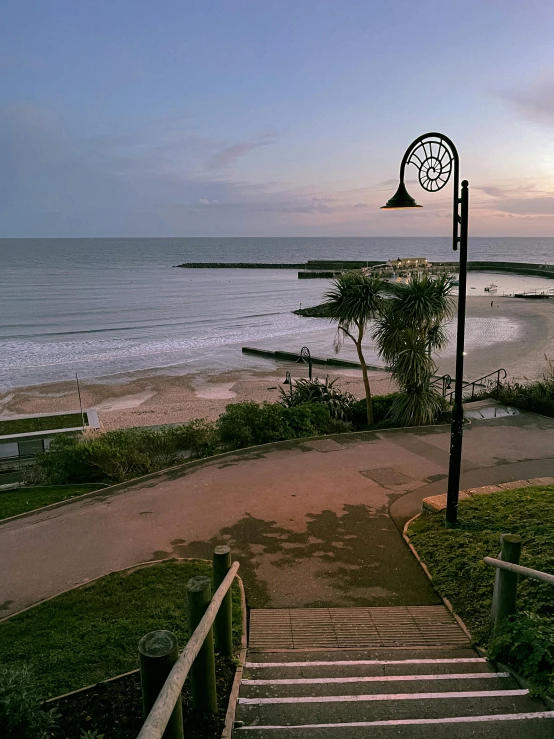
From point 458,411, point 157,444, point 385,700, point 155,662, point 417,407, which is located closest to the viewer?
point 155,662

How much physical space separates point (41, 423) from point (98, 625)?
43.8ft

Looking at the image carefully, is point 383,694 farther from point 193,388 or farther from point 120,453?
point 193,388

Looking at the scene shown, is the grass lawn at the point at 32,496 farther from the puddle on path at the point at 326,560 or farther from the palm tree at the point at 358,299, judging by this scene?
the palm tree at the point at 358,299

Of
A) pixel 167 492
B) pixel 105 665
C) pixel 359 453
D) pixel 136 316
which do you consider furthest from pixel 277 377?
pixel 136 316

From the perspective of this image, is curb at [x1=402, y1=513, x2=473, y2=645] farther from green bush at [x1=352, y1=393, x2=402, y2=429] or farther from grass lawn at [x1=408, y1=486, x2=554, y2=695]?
green bush at [x1=352, y1=393, x2=402, y2=429]

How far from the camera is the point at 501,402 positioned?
1580cm

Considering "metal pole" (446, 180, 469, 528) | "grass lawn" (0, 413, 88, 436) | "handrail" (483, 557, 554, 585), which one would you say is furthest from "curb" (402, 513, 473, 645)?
"grass lawn" (0, 413, 88, 436)

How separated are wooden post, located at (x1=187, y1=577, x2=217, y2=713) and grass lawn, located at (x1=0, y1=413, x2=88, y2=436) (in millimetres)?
14512

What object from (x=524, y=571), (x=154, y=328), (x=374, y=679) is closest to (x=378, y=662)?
(x=374, y=679)

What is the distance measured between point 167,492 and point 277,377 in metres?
18.2

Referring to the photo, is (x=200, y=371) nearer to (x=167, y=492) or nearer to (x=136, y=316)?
(x=167, y=492)

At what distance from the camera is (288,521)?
8.45 meters

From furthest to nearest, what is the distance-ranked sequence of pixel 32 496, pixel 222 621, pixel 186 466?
pixel 32 496 → pixel 186 466 → pixel 222 621

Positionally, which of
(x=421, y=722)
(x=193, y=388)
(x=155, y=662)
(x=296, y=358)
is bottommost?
(x=193, y=388)
